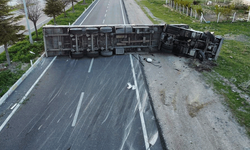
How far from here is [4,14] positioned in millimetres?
12969

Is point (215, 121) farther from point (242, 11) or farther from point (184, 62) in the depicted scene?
point (242, 11)

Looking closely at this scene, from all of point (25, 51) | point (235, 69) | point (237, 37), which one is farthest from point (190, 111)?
point (237, 37)

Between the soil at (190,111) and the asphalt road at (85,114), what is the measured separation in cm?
68

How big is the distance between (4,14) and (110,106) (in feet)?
31.5

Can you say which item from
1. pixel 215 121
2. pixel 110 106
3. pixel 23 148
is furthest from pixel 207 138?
pixel 23 148

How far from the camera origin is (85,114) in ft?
30.0

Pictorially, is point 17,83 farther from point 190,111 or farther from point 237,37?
point 237,37

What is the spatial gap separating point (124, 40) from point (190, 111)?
28.5 ft

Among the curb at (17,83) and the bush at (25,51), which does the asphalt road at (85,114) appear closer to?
the curb at (17,83)

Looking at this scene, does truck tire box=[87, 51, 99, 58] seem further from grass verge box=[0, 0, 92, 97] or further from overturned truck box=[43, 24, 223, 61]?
grass verge box=[0, 0, 92, 97]

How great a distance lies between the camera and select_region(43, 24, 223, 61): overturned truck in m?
15.0

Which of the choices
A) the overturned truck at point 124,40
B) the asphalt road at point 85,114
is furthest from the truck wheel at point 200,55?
the asphalt road at point 85,114

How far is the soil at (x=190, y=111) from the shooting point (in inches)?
307

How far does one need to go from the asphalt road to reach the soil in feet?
2.24
